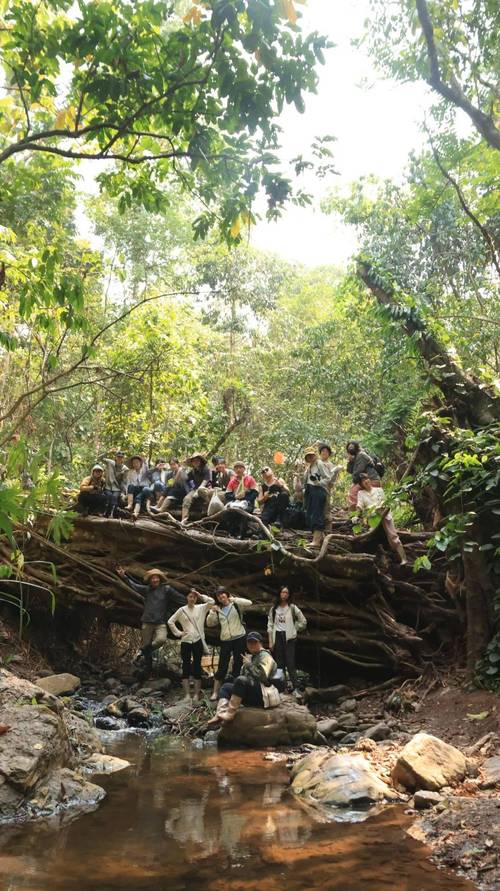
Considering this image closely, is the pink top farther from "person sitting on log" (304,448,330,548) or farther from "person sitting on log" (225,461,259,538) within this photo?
"person sitting on log" (304,448,330,548)

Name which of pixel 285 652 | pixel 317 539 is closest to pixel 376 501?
pixel 317 539

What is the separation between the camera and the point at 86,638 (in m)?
13.8

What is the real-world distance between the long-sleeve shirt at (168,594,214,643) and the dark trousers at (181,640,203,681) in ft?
0.39

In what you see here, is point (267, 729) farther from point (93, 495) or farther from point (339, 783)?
point (93, 495)

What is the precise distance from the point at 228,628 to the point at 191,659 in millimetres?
1153

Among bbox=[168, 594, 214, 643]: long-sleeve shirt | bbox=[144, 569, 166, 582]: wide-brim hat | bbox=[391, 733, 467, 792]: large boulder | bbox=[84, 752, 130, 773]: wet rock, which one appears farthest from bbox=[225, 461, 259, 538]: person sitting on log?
bbox=[391, 733, 467, 792]: large boulder

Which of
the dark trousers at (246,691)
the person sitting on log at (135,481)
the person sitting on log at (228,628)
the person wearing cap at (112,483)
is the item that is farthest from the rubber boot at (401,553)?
the person wearing cap at (112,483)

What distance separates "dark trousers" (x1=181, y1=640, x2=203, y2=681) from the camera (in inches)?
397

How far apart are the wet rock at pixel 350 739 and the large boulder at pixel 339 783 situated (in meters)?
1.33

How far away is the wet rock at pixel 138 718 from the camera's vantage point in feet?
30.6

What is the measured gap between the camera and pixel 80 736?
738 centimetres

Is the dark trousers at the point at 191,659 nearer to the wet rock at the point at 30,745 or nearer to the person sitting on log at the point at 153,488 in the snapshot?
the person sitting on log at the point at 153,488

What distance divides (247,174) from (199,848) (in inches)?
178

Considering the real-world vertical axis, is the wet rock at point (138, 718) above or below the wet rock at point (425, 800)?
below
